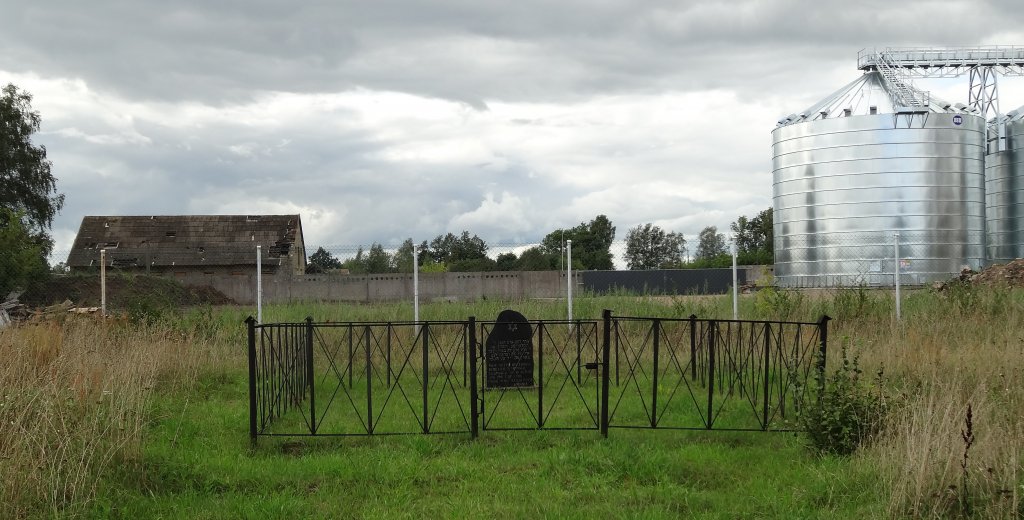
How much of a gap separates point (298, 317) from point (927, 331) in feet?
33.7

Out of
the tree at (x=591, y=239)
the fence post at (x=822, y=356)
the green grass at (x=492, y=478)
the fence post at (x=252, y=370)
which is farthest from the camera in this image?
the tree at (x=591, y=239)

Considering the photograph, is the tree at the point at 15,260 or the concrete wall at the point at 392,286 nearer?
the concrete wall at the point at 392,286

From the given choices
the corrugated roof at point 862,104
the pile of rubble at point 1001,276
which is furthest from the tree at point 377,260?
the corrugated roof at point 862,104

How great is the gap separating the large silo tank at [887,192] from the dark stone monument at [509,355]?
15.8 m

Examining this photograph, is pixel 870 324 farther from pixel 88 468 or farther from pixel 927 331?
pixel 88 468

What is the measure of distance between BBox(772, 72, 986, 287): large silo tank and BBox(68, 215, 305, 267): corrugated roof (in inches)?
816

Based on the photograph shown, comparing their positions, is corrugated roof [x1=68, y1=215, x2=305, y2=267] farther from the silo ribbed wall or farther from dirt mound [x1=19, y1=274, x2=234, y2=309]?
the silo ribbed wall

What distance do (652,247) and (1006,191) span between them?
13990 mm

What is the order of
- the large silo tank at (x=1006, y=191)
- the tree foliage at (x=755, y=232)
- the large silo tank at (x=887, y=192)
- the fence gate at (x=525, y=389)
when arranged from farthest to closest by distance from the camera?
1. the tree foliage at (x=755, y=232)
2. the large silo tank at (x=1006, y=191)
3. the large silo tank at (x=887, y=192)
4. the fence gate at (x=525, y=389)

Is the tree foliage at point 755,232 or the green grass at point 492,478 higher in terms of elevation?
the tree foliage at point 755,232

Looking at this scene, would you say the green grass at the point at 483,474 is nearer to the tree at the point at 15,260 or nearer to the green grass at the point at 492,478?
the green grass at the point at 492,478

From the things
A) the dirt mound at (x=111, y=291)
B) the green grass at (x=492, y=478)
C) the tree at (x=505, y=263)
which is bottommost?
the green grass at (x=492, y=478)

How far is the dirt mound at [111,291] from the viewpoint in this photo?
70.1 feet

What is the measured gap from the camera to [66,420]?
6.27m
